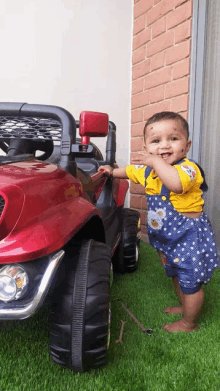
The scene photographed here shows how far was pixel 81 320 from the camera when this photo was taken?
29.1 inches

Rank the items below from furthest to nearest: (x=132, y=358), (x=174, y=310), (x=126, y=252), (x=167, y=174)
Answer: (x=126, y=252), (x=174, y=310), (x=167, y=174), (x=132, y=358)

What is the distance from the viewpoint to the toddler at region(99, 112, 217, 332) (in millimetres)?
1091

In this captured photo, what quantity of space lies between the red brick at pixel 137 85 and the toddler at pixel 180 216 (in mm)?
1297

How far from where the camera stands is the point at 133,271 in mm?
1737

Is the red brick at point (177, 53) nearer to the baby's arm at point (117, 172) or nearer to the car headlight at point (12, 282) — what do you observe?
the baby's arm at point (117, 172)

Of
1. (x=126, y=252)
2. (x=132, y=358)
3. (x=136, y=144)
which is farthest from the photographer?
(x=136, y=144)

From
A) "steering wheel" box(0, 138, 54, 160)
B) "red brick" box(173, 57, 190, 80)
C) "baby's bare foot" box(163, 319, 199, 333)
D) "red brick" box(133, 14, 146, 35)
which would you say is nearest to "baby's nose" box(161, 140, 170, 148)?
"steering wheel" box(0, 138, 54, 160)

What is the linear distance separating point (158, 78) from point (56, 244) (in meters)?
1.82

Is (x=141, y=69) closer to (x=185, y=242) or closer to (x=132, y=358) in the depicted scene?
(x=185, y=242)

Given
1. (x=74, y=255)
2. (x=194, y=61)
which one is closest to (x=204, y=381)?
(x=74, y=255)

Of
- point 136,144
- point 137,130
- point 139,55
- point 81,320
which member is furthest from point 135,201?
point 81,320

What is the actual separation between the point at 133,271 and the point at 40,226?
3.87 ft

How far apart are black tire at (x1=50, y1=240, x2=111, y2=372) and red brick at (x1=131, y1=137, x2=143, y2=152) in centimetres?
173

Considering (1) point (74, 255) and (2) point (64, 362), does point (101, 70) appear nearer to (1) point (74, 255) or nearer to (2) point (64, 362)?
(1) point (74, 255)
